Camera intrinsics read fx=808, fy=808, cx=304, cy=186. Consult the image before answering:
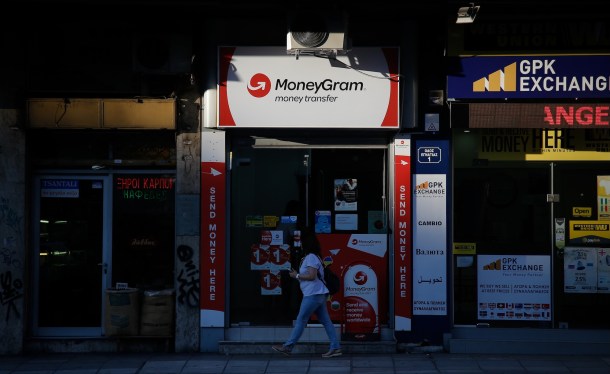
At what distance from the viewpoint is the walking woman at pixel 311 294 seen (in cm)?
1003

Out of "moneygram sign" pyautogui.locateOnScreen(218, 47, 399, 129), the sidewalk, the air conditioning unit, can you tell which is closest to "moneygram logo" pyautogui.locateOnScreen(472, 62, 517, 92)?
"moneygram sign" pyautogui.locateOnScreen(218, 47, 399, 129)

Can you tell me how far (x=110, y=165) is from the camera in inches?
437

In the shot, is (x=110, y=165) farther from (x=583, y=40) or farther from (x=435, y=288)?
(x=583, y=40)

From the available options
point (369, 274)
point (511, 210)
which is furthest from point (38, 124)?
point (511, 210)

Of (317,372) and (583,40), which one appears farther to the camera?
(583,40)

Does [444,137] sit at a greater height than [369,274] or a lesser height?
greater

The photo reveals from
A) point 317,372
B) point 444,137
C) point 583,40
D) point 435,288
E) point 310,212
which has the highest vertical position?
point 583,40

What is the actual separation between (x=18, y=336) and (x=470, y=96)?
6755 mm

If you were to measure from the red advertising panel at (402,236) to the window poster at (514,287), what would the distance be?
3.38 feet

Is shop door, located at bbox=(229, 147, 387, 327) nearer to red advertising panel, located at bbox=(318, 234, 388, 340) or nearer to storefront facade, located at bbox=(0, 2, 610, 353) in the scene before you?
storefront facade, located at bbox=(0, 2, 610, 353)

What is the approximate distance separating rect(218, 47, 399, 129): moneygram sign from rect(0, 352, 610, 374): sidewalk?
3.03 m

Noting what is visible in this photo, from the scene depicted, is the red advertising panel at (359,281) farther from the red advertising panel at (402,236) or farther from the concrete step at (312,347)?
the red advertising panel at (402,236)

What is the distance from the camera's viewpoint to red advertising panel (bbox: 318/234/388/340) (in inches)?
424

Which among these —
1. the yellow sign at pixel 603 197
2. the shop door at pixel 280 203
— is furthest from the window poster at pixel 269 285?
the yellow sign at pixel 603 197
